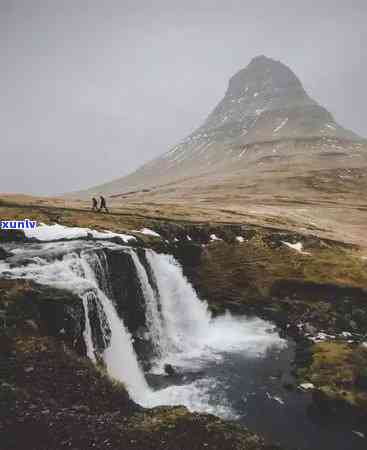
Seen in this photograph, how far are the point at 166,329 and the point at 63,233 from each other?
49.5ft

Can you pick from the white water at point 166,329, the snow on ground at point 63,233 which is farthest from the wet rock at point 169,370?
the snow on ground at point 63,233

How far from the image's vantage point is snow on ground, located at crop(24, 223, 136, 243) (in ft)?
142

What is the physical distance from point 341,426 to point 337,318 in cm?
1763

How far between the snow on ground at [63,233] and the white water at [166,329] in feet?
15.1

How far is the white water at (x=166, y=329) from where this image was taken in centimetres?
2864

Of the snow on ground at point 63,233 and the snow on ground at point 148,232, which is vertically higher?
the snow on ground at point 63,233

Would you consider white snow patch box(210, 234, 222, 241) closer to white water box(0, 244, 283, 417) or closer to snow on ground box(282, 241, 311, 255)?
white water box(0, 244, 283, 417)

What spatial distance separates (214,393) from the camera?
2991cm

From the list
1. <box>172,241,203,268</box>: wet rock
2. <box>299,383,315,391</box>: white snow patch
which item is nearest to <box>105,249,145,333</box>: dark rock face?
<box>172,241,203,268</box>: wet rock

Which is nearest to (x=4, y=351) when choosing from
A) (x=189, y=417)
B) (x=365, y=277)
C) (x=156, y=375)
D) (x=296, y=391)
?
(x=189, y=417)

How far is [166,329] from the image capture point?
133 ft

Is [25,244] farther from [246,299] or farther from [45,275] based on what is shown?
[246,299]

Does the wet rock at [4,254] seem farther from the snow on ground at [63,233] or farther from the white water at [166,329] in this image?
the snow on ground at [63,233]

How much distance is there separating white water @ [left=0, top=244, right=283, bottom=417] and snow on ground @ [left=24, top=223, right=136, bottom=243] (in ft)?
15.1
